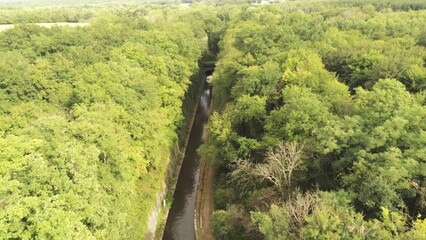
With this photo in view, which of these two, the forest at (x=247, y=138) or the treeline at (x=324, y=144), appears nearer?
the forest at (x=247, y=138)

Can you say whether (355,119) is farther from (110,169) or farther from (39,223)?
(39,223)

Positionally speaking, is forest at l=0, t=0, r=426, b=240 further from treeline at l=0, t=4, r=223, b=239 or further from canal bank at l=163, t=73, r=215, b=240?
canal bank at l=163, t=73, r=215, b=240

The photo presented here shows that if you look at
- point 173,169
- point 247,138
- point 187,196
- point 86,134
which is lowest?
point 187,196

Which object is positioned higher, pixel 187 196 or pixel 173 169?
pixel 173 169

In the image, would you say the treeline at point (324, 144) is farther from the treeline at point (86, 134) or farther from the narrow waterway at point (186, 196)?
the treeline at point (86, 134)

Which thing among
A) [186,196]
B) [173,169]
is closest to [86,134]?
[186,196]

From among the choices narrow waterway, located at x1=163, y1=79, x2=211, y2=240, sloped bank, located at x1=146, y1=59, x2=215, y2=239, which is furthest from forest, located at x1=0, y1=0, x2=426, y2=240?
narrow waterway, located at x1=163, y1=79, x2=211, y2=240

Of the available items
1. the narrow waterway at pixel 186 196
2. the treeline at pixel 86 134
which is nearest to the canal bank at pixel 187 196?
the narrow waterway at pixel 186 196

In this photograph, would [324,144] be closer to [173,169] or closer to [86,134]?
[86,134]
